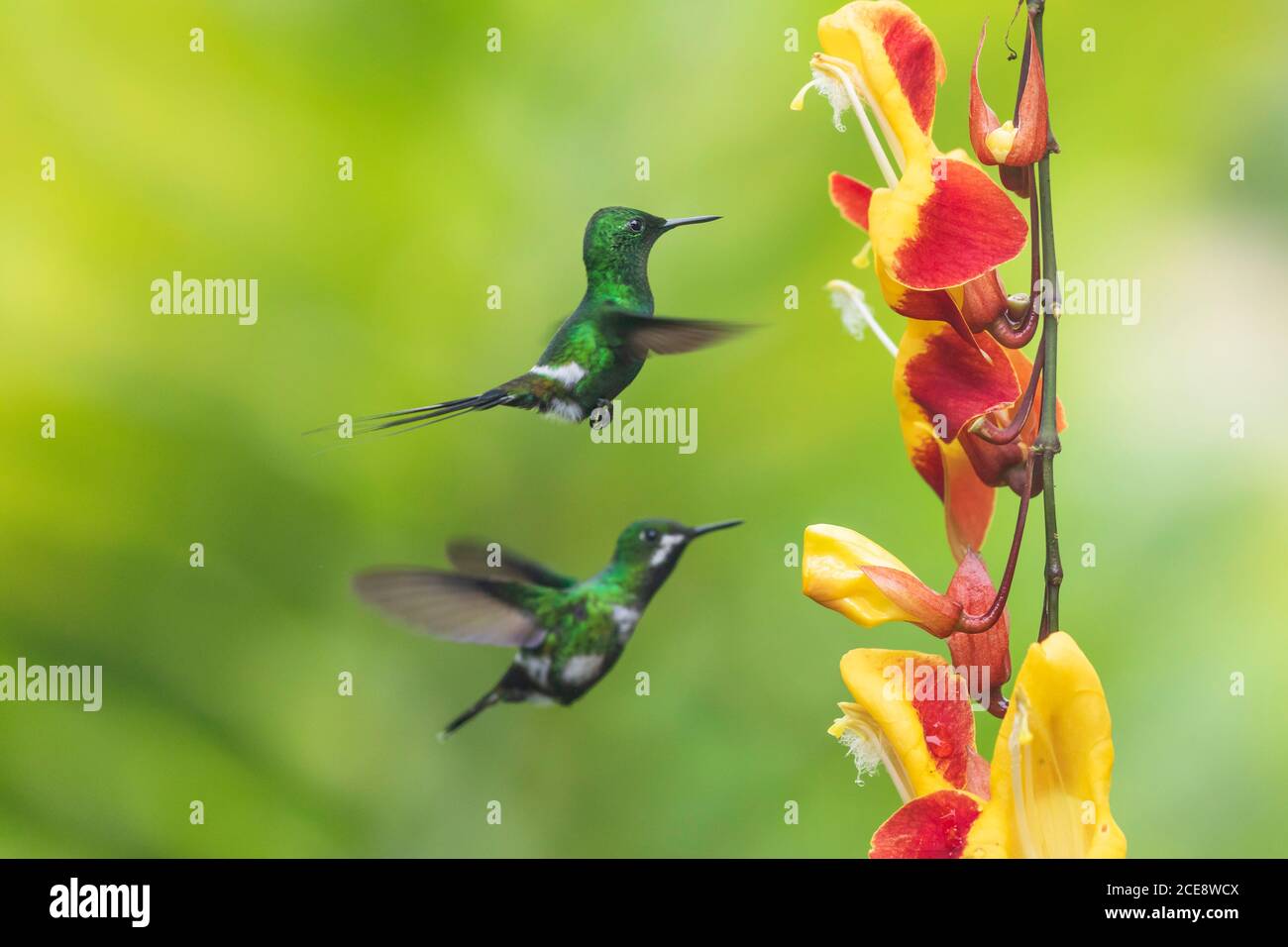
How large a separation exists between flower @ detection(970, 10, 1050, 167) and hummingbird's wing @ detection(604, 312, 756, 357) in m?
0.11

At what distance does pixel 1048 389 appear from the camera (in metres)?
0.42

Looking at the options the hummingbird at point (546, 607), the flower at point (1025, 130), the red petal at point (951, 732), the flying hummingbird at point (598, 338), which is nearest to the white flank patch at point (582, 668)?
the hummingbird at point (546, 607)

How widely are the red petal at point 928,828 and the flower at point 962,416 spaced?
11 centimetres

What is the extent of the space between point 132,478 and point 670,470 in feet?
1.58

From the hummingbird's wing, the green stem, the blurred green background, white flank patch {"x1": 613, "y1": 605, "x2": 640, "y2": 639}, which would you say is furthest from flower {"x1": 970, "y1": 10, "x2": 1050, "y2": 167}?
the blurred green background

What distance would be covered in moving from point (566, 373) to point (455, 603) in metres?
0.13

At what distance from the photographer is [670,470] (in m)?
1.05

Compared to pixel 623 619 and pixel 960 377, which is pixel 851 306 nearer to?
pixel 960 377

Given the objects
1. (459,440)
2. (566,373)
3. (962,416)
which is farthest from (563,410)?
(459,440)

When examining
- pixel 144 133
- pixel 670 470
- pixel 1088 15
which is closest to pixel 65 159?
pixel 144 133

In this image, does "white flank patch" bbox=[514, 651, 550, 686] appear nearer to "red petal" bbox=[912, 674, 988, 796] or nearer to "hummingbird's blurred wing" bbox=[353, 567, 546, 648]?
"hummingbird's blurred wing" bbox=[353, 567, 546, 648]

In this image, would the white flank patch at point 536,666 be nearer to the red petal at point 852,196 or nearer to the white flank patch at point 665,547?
the white flank patch at point 665,547

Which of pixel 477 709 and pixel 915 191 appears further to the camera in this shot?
pixel 477 709
